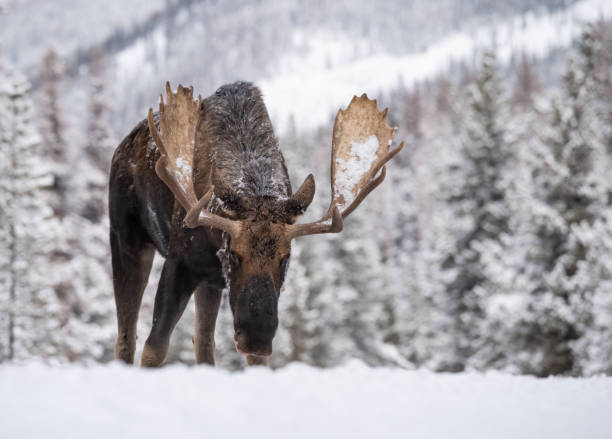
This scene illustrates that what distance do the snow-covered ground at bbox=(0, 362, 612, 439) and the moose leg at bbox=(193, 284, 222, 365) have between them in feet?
9.34

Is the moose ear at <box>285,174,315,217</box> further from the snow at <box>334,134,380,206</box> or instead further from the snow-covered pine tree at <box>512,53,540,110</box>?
the snow-covered pine tree at <box>512,53,540,110</box>

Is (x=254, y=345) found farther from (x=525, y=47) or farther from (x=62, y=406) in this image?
(x=525, y=47)

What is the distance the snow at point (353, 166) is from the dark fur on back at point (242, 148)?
1.49 ft

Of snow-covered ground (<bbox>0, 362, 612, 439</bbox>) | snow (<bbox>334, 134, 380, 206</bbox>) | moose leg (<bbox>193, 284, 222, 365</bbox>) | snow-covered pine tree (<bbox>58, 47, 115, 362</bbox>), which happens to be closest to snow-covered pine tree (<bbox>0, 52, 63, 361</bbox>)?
snow-covered pine tree (<bbox>58, 47, 115, 362</bbox>)

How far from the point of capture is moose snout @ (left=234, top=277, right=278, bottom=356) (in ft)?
12.1

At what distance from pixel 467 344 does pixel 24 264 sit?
55.8 ft

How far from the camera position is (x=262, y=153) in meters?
5.10

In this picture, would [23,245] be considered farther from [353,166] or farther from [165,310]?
[353,166]

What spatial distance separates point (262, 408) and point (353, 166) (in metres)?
3.49

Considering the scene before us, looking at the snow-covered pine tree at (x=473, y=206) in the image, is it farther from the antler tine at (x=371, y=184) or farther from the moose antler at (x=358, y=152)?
the antler tine at (x=371, y=184)

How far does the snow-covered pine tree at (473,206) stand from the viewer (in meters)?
25.6

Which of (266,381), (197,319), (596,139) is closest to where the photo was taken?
(266,381)

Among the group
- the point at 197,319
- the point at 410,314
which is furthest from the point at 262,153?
the point at 410,314

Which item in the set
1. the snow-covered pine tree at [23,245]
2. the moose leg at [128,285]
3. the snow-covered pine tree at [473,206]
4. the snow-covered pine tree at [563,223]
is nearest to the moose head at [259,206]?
the moose leg at [128,285]
